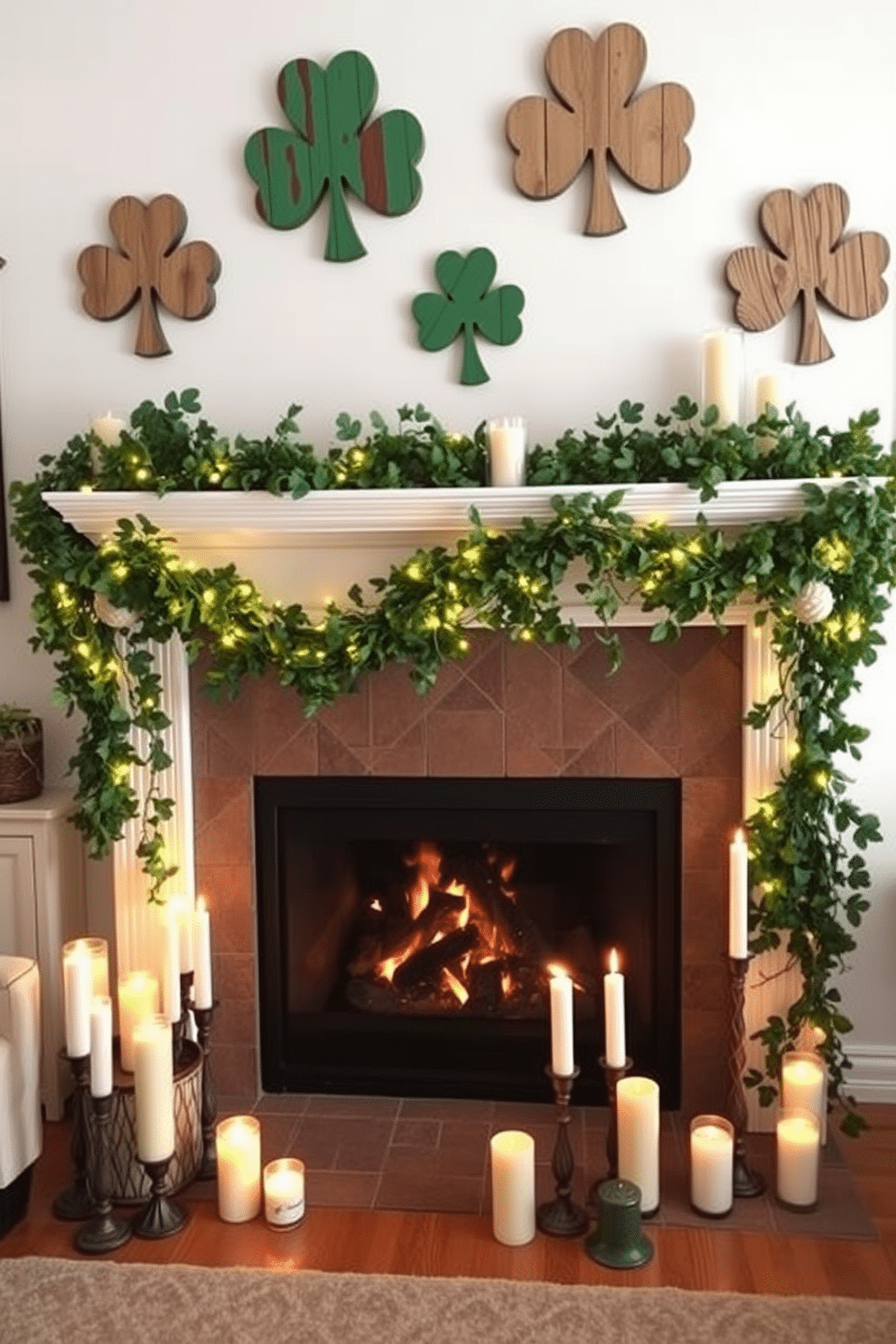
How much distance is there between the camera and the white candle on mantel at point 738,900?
255 centimetres

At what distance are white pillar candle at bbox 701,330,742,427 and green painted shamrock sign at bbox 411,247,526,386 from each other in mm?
438

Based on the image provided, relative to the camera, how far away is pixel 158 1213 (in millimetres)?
2463

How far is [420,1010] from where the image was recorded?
3035 mm

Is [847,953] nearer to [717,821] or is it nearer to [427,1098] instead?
[717,821]

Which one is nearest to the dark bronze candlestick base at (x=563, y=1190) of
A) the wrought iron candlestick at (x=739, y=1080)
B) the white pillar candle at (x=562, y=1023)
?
the white pillar candle at (x=562, y=1023)

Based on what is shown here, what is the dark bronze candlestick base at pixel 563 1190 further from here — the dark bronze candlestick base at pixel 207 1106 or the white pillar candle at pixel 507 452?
the white pillar candle at pixel 507 452

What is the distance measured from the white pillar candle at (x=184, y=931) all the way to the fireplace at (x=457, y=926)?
0.24m

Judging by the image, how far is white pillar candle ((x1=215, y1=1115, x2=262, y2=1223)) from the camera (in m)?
2.47

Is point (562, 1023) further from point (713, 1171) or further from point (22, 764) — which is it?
point (22, 764)

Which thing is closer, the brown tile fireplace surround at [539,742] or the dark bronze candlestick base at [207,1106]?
the dark bronze candlestick base at [207,1106]

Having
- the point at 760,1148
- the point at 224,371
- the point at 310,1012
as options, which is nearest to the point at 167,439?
the point at 224,371

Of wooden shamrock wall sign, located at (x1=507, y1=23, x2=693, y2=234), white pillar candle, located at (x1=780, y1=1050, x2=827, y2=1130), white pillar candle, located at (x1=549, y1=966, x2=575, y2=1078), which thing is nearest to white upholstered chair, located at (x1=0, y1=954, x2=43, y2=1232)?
white pillar candle, located at (x1=549, y1=966, x2=575, y2=1078)

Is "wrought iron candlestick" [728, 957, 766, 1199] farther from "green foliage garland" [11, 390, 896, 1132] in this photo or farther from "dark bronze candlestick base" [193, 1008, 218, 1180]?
"dark bronze candlestick base" [193, 1008, 218, 1180]

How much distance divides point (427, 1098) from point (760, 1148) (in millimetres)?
773
